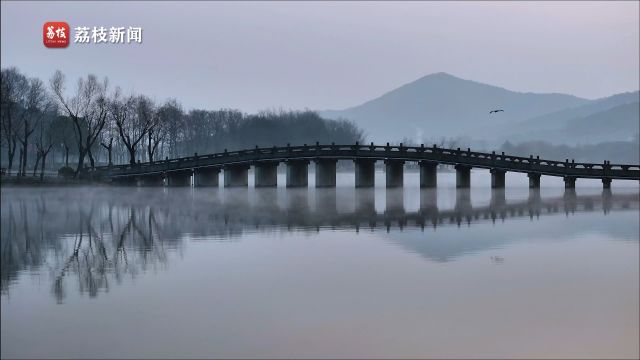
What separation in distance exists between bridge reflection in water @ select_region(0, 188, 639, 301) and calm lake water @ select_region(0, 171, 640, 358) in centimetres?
19

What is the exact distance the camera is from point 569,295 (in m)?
23.3

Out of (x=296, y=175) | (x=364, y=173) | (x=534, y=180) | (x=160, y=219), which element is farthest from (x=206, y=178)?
(x=160, y=219)

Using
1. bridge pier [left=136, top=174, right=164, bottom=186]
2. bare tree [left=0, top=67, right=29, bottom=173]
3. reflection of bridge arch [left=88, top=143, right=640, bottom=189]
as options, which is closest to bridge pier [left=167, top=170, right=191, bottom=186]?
reflection of bridge arch [left=88, top=143, right=640, bottom=189]

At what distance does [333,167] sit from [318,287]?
6202 centimetres

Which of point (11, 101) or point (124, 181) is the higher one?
point (11, 101)

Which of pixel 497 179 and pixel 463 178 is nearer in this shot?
pixel 463 178

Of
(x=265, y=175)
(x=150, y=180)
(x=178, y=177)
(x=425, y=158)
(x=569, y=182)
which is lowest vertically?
(x=569, y=182)

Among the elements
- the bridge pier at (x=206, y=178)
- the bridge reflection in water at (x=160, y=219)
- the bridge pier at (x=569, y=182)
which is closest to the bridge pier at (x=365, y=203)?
the bridge reflection in water at (x=160, y=219)

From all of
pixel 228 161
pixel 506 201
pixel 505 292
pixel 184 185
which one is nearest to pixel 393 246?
pixel 505 292

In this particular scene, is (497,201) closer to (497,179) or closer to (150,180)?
(497,179)

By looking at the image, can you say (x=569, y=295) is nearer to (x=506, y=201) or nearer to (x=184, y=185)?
(x=506, y=201)

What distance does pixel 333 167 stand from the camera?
8644 cm

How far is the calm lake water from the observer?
18031 mm

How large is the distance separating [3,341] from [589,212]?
4376 cm
